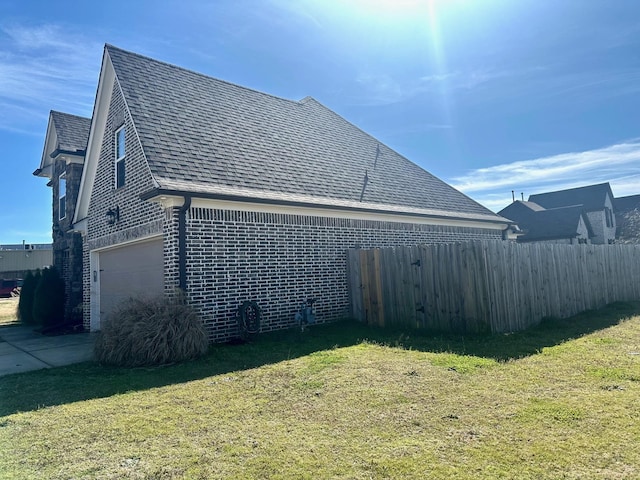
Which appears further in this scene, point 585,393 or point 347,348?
point 347,348

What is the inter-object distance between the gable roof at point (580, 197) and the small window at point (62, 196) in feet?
118

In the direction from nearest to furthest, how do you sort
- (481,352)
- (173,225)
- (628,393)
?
1. (628,393)
2. (481,352)
3. (173,225)

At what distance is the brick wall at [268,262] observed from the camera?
343 inches

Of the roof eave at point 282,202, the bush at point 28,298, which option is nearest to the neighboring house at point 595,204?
the roof eave at point 282,202

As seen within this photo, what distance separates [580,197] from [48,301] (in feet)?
133

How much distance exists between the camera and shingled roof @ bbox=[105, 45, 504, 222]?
9664 mm

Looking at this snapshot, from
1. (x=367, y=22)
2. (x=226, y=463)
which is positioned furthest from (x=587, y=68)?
(x=226, y=463)

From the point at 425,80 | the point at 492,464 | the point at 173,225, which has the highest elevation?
the point at 425,80

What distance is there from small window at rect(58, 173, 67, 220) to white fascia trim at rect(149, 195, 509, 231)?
346 inches

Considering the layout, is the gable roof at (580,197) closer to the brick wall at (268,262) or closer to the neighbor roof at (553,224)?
the neighbor roof at (553,224)

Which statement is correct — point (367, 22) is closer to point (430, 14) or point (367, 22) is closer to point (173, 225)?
point (430, 14)

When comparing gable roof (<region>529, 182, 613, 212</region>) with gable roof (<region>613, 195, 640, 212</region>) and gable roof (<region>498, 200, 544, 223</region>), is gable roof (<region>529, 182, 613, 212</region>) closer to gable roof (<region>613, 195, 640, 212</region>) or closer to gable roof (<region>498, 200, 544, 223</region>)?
gable roof (<region>613, 195, 640, 212</region>)

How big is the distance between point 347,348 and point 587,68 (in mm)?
10889

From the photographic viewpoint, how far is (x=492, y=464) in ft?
10.4
